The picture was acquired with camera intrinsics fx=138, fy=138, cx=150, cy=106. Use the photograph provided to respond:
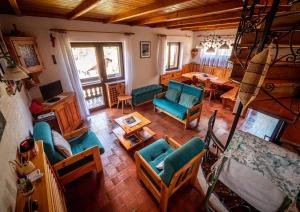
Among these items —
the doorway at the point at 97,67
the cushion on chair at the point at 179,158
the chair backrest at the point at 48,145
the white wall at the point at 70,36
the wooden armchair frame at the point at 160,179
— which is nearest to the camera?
the cushion on chair at the point at 179,158

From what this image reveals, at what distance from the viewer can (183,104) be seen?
3752mm

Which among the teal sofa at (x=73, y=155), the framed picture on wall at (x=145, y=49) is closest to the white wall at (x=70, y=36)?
the framed picture on wall at (x=145, y=49)

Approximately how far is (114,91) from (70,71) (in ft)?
4.64

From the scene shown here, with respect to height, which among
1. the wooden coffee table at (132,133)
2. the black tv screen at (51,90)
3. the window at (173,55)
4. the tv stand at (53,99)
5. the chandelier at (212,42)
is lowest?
the wooden coffee table at (132,133)

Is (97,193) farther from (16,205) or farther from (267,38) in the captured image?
(267,38)

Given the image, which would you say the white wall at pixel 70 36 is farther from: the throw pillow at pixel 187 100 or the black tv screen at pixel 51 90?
the throw pillow at pixel 187 100

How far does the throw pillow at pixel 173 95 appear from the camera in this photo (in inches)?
156

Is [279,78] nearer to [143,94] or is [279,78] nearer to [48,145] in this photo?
[48,145]

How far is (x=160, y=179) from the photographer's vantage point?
1.69 m

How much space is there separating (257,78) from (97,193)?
7.92 ft

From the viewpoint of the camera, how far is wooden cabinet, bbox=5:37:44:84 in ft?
7.76

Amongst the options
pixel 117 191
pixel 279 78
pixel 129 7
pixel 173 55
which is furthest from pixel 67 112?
pixel 173 55

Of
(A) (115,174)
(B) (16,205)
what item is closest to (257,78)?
(B) (16,205)

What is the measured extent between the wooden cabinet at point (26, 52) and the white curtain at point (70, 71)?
55 centimetres
